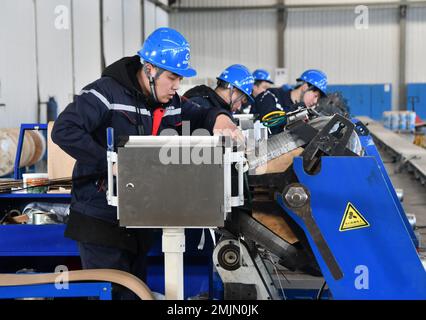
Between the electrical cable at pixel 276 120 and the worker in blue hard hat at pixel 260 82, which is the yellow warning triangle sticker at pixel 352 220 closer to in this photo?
the electrical cable at pixel 276 120

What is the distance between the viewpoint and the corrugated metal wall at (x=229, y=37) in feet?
57.7

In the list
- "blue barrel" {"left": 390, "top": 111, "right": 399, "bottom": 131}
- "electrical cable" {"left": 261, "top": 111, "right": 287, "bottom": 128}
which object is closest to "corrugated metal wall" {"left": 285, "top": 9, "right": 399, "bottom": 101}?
"blue barrel" {"left": 390, "top": 111, "right": 399, "bottom": 131}

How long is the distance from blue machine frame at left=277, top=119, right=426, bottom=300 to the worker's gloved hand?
0.33m

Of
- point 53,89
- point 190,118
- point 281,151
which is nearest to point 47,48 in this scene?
point 53,89

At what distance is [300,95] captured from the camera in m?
6.80

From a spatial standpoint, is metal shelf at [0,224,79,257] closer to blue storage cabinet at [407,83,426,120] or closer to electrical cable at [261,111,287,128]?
electrical cable at [261,111,287,128]

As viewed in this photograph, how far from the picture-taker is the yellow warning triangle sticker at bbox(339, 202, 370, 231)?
6.45 feet

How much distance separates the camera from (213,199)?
6.00ft

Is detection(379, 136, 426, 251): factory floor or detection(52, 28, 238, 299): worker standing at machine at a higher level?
detection(52, 28, 238, 299): worker standing at machine

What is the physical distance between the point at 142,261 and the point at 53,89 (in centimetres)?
704

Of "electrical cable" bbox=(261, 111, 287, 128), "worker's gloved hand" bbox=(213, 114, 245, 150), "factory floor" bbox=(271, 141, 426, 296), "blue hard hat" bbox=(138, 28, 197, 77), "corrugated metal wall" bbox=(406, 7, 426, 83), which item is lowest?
"factory floor" bbox=(271, 141, 426, 296)

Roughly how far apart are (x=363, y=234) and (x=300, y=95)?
4949mm

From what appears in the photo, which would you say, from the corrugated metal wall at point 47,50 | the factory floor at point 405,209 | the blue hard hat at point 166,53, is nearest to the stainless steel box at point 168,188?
the blue hard hat at point 166,53

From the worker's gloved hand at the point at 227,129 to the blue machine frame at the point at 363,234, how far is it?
0.33 meters
